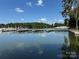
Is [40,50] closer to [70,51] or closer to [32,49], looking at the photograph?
[32,49]

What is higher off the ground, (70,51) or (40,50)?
(70,51)

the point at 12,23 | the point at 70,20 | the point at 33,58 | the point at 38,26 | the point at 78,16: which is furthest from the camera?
the point at 12,23

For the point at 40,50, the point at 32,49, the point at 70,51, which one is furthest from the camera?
the point at 32,49

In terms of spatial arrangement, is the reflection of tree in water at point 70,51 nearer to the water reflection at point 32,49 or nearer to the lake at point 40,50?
the lake at point 40,50

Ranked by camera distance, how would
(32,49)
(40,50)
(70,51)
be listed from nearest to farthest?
(70,51) < (40,50) < (32,49)

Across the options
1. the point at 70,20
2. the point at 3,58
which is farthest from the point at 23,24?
the point at 3,58

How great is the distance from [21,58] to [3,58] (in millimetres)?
1223

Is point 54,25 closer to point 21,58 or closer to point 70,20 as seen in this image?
point 70,20

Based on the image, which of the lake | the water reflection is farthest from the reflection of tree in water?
the water reflection

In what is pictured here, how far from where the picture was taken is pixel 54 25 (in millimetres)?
154000

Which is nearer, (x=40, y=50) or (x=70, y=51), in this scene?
(x=70, y=51)

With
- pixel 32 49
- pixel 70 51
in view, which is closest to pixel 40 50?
pixel 32 49

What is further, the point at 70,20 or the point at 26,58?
the point at 70,20

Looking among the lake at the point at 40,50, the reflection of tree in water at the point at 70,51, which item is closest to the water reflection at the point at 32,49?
the lake at the point at 40,50
